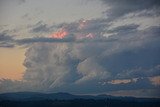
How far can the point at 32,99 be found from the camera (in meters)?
52.1

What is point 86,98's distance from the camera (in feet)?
144
